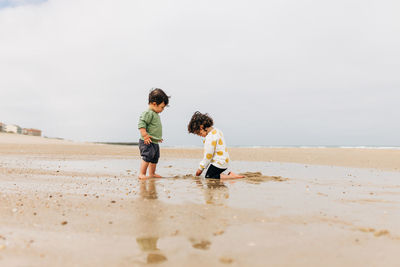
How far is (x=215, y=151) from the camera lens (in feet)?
21.0

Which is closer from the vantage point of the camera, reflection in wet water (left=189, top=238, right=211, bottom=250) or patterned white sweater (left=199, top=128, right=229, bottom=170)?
reflection in wet water (left=189, top=238, right=211, bottom=250)

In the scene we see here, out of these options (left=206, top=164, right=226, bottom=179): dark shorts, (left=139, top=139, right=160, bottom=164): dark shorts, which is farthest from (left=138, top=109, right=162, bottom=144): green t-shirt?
(left=206, top=164, right=226, bottom=179): dark shorts

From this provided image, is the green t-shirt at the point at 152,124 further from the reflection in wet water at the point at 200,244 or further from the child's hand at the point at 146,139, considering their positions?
the reflection in wet water at the point at 200,244

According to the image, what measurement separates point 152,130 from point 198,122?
119cm

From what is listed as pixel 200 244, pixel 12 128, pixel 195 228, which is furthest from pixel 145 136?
pixel 12 128

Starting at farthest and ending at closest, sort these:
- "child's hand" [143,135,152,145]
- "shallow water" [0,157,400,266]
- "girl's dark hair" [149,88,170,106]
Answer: "girl's dark hair" [149,88,170,106] < "child's hand" [143,135,152,145] < "shallow water" [0,157,400,266]

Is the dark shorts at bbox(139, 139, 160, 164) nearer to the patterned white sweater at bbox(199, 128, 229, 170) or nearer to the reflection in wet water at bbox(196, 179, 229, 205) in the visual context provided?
the patterned white sweater at bbox(199, 128, 229, 170)

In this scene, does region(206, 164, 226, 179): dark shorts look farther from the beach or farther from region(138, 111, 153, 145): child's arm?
the beach

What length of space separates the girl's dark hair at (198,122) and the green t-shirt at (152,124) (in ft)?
2.82

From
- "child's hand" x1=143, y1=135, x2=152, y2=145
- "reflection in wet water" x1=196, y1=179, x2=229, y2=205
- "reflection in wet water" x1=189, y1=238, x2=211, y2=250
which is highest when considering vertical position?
"child's hand" x1=143, y1=135, x2=152, y2=145

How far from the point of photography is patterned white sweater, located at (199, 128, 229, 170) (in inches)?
245

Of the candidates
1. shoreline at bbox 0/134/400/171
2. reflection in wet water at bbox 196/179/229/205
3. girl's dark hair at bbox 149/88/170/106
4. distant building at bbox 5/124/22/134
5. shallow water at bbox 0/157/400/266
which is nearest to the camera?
shallow water at bbox 0/157/400/266

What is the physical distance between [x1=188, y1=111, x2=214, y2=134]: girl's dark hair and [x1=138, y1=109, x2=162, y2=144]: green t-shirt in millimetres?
859

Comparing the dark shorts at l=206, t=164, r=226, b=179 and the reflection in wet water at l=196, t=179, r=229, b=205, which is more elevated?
the dark shorts at l=206, t=164, r=226, b=179
